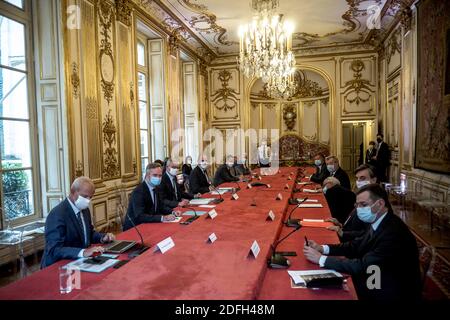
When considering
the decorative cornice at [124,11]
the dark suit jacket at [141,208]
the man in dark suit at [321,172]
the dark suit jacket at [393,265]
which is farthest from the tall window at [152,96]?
the dark suit jacket at [393,265]

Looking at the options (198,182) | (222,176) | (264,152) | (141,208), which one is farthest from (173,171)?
(264,152)

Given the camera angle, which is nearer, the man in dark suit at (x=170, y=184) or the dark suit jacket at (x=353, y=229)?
the dark suit jacket at (x=353, y=229)

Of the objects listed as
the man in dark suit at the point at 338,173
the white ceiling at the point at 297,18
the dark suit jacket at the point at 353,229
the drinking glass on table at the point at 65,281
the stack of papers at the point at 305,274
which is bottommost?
the dark suit jacket at the point at 353,229

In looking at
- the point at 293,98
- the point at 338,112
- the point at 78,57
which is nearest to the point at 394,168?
the point at 338,112

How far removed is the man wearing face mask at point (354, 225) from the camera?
2736mm

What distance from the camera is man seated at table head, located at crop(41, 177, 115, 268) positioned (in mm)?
2186

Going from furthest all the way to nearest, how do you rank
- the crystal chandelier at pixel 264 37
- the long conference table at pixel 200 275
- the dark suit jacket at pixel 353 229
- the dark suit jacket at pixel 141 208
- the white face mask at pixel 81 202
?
the crystal chandelier at pixel 264 37, the dark suit jacket at pixel 141 208, the dark suit jacket at pixel 353 229, the white face mask at pixel 81 202, the long conference table at pixel 200 275

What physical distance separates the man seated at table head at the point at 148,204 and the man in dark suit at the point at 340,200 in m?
1.93

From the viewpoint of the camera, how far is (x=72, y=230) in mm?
2398

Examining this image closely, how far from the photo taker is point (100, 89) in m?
5.45

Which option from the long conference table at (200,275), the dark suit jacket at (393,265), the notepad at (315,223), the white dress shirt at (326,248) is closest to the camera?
the long conference table at (200,275)

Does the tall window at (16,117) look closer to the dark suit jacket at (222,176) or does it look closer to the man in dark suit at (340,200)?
the dark suit jacket at (222,176)
